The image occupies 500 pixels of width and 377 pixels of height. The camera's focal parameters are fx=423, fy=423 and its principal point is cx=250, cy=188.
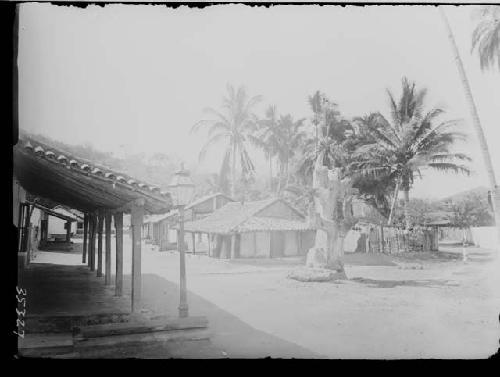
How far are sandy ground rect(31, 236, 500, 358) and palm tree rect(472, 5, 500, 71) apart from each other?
8.99ft

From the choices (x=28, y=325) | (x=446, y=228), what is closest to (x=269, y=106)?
(x=446, y=228)

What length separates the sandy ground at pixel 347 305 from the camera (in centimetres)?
528

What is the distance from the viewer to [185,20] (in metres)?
5.66

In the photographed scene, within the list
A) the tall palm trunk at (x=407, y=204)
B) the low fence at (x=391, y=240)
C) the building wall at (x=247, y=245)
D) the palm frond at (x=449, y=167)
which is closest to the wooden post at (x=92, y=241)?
the building wall at (x=247, y=245)

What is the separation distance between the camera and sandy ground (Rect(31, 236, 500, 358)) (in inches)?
208

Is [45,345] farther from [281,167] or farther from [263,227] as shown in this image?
[281,167]

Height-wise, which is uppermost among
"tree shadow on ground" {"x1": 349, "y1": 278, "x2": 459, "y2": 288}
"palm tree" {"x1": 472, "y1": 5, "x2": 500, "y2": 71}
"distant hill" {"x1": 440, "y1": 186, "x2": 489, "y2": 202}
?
"palm tree" {"x1": 472, "y1": 5, "x2": 500, "y2": 71}

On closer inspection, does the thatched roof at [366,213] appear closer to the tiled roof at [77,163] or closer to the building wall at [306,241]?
the building wall at [306,241]

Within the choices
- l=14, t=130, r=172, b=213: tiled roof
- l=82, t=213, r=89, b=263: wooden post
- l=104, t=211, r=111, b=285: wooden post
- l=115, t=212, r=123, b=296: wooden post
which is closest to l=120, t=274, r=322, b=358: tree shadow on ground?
l=115, t=212, r=123, b=296: wooden post

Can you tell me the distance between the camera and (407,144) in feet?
19.7

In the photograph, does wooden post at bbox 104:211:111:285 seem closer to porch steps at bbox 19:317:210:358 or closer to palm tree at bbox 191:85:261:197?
porch steps at bbox 19:317:210:358

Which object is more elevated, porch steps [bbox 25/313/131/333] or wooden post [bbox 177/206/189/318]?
wooden post [bbox 177/206/189/318]

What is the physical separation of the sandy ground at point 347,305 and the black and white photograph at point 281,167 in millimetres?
23

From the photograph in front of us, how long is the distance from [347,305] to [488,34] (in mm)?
4195
